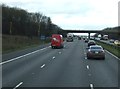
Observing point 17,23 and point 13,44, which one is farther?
point 17,23

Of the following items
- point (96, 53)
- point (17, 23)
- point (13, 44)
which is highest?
point (17, 23)

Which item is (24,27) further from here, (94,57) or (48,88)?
(48,88)

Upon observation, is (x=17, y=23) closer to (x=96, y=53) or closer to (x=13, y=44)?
(x=13, y=44)

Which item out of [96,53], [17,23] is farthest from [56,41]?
[17,23]

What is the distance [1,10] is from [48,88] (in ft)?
331

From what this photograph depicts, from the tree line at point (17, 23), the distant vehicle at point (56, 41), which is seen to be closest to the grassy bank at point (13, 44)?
the distant vehicle at point (56, 41)

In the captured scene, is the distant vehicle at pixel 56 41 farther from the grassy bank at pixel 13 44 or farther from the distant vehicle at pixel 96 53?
the distant vehicle at pixel 96 53

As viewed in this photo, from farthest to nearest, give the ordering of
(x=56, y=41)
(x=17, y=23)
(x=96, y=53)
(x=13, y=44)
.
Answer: (x=17, y=23), (x=13, y=44), (x=56, y=41), (x=96, y=53)


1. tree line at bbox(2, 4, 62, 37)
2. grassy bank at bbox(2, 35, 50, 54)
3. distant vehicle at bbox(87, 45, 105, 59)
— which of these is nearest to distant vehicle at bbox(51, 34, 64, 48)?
grassy bank at bbox(2, 35, 50, 54)

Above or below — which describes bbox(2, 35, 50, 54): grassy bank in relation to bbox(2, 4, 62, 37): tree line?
below

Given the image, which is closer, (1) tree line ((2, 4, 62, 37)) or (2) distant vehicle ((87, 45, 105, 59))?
(2) distant vehicle ((87, 45, 105, 59))

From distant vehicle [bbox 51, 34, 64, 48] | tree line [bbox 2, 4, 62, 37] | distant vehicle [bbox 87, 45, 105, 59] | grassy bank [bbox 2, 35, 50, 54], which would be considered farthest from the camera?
tree line [bbox 2, 4, 62, 37]

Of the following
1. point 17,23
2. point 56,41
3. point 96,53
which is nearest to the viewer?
point 96,53

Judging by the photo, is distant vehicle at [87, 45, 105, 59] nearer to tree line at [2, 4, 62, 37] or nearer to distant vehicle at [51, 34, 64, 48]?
distant vehicle at [51, 34, 64, 48]
